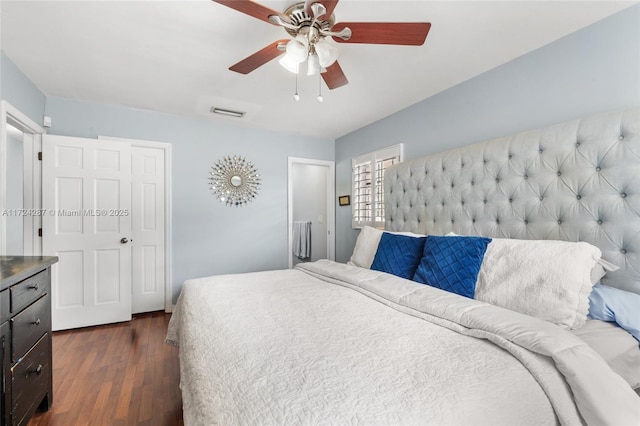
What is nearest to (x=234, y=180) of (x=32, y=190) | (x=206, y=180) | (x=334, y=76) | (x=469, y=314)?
(x=206, y=180)

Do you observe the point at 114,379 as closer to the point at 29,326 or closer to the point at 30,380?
the point at 30,380

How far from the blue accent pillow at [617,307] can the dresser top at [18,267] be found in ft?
8.62

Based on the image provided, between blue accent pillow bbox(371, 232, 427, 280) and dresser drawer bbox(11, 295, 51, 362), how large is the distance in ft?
6.72

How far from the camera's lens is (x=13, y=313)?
1318 millimetres

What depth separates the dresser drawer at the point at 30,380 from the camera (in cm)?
135

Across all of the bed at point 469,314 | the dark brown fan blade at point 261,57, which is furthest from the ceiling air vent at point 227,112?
the bed at point 469,314

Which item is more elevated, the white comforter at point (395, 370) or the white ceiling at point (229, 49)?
the white ceiling at point (229, 49)

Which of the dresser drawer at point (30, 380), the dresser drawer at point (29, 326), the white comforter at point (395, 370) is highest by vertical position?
the white comforter at point (395, 370)

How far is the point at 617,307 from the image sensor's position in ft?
4.33

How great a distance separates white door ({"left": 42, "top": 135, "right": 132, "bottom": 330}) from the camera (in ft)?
9.15

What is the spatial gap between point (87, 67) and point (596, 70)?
137 inches

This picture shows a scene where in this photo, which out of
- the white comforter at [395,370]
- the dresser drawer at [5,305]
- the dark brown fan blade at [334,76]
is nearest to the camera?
the white comforter at [395,370]

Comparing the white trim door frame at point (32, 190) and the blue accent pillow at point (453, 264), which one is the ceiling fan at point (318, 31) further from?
the white trim door frame at point (32, 190)

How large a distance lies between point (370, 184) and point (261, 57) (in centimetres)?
217
